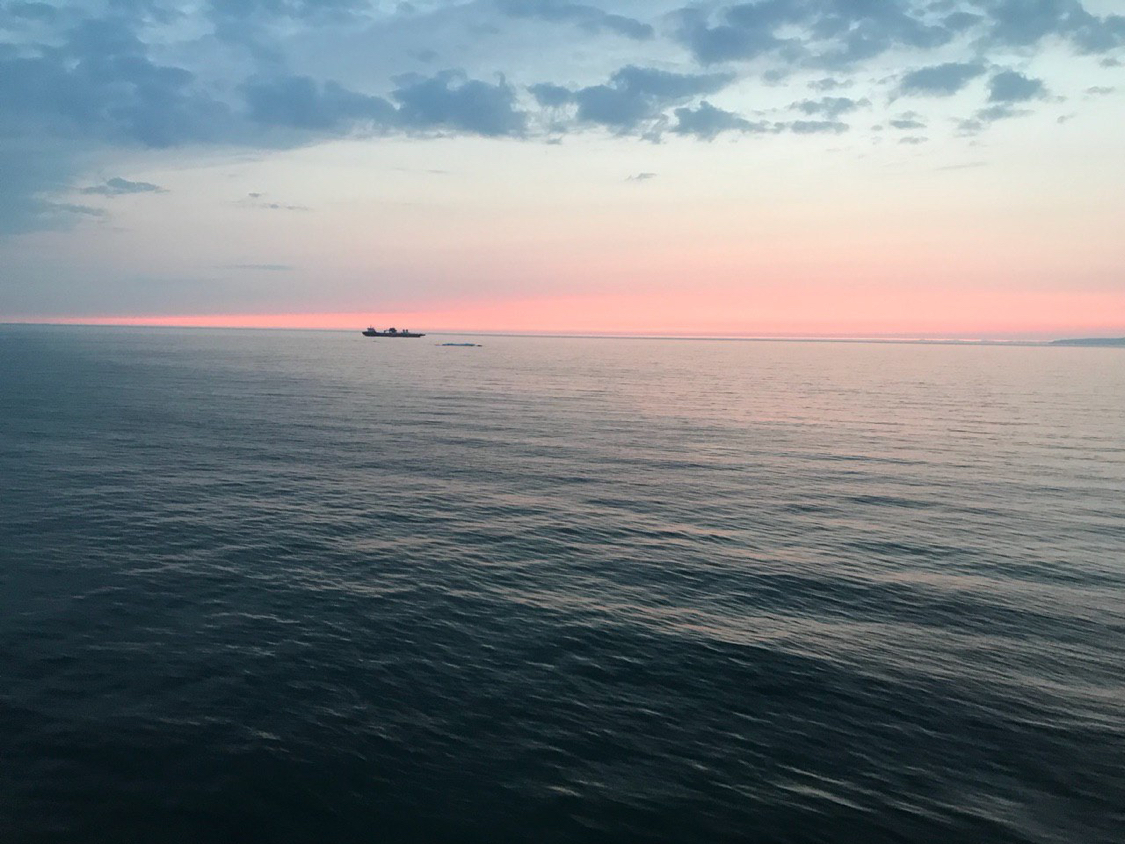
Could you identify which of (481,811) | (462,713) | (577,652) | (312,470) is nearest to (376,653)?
(462,713)

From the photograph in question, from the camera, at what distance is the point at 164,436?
275 feet

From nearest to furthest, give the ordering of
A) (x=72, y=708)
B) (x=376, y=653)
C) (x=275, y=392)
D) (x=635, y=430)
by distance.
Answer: (x=72, y=708)
(x=376, y=653)
(x=635, y=430)
(x=275, y=392)

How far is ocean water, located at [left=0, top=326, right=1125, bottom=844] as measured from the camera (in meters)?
22.1

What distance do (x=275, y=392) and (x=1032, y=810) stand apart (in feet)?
469

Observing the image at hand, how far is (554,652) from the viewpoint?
31.8 metres

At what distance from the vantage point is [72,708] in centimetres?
2650

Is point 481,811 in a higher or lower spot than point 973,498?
lower

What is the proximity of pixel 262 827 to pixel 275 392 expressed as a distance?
13224 centimetres

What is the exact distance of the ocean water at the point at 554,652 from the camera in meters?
22.1

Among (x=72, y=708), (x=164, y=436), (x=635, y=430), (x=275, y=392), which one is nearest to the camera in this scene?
(x=72, y=708)

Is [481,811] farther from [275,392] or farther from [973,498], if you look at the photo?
[275,392]

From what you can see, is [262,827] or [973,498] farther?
[973,498]

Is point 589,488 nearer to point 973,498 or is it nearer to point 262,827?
point 973,498

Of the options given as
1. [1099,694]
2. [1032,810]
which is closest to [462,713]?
[1032,810]
